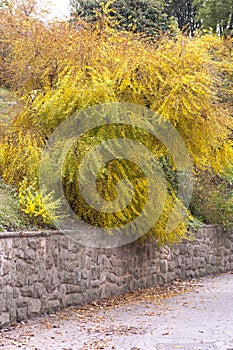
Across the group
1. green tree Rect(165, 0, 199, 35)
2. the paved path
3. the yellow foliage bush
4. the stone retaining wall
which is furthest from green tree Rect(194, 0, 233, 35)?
→ the paved path

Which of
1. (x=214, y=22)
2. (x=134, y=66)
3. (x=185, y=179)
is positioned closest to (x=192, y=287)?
(x=185, y=179)

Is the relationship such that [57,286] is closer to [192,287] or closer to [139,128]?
[139,128]

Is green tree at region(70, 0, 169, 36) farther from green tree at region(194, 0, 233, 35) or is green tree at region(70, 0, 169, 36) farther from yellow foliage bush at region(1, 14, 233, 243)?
yellow foliage bush at region(1, 14, 233, 243)

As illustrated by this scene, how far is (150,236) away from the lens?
13.1m

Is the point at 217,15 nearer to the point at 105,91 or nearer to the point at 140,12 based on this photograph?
the point at 140,12

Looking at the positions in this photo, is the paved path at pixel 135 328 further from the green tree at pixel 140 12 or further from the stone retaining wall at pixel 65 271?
the green tree at pixel 140 12

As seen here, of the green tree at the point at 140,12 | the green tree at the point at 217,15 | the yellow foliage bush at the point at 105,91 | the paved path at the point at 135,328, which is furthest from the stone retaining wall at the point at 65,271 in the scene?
the green tree at the point at 217,15

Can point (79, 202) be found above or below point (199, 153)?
below

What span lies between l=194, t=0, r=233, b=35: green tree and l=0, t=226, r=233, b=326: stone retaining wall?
18.5 meters

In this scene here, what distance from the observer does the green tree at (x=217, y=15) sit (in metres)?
31.1

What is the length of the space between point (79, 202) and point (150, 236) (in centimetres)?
216

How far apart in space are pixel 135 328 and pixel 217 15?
990 inches

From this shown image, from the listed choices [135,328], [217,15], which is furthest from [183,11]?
[135,328]

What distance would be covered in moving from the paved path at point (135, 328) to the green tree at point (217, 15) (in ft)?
71.8
